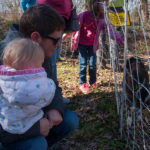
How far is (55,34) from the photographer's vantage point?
1480mm

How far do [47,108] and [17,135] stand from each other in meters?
0.33

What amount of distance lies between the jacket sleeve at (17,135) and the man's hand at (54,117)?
0.15m

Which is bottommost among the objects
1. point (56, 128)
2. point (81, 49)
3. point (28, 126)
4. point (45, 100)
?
point (56, 128)

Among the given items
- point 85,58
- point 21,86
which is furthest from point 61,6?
point 21,86

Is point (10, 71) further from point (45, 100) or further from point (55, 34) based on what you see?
point (55, 34)

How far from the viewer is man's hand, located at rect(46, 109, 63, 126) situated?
1.42 m

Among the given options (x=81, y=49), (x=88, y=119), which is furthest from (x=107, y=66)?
(x=88, y=119)

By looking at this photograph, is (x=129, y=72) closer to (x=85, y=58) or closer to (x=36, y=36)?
(x=85, y=58)

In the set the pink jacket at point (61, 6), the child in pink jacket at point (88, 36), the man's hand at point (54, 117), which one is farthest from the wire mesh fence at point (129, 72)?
the man's hand at point (54, 117)

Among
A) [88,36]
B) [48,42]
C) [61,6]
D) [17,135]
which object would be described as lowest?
[17,135]

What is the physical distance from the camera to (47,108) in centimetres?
151

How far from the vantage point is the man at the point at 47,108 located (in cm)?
127

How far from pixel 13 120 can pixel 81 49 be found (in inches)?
92.7

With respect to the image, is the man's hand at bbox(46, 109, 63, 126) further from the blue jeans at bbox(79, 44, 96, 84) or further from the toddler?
the blue jeans at bbox(79, 44, 96, 84)
